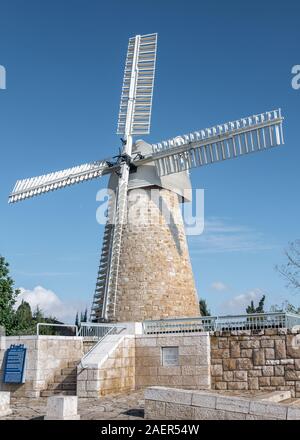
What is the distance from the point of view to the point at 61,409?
8641 mm

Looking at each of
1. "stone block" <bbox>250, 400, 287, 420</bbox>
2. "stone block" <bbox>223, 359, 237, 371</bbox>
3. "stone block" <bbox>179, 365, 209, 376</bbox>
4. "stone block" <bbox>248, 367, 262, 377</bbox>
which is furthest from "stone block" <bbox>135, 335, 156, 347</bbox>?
"stone block" <bbox>250, 400, 287, 420</bbox>

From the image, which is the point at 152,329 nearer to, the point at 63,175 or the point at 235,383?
the point at 235,383

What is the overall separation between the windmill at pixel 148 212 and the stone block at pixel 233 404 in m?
9.92

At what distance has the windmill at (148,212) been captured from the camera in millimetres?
18516

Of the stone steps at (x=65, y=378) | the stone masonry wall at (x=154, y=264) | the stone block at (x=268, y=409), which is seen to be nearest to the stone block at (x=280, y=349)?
the stone block at (x=268, y=409)

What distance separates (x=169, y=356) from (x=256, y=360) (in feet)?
Answer: 7.40

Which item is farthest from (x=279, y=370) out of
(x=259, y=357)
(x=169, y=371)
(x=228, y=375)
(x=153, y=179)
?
(x=153, y=179)

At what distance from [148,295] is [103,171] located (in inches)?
217

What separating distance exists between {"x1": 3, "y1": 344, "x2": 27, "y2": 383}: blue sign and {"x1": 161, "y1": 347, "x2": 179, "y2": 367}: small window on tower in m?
3.59

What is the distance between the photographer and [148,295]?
18.5 meters

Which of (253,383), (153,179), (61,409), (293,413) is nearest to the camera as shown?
(293,413)

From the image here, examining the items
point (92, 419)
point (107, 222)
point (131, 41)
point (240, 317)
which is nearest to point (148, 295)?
point (107, 222)

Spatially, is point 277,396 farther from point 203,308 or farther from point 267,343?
point 203,308
